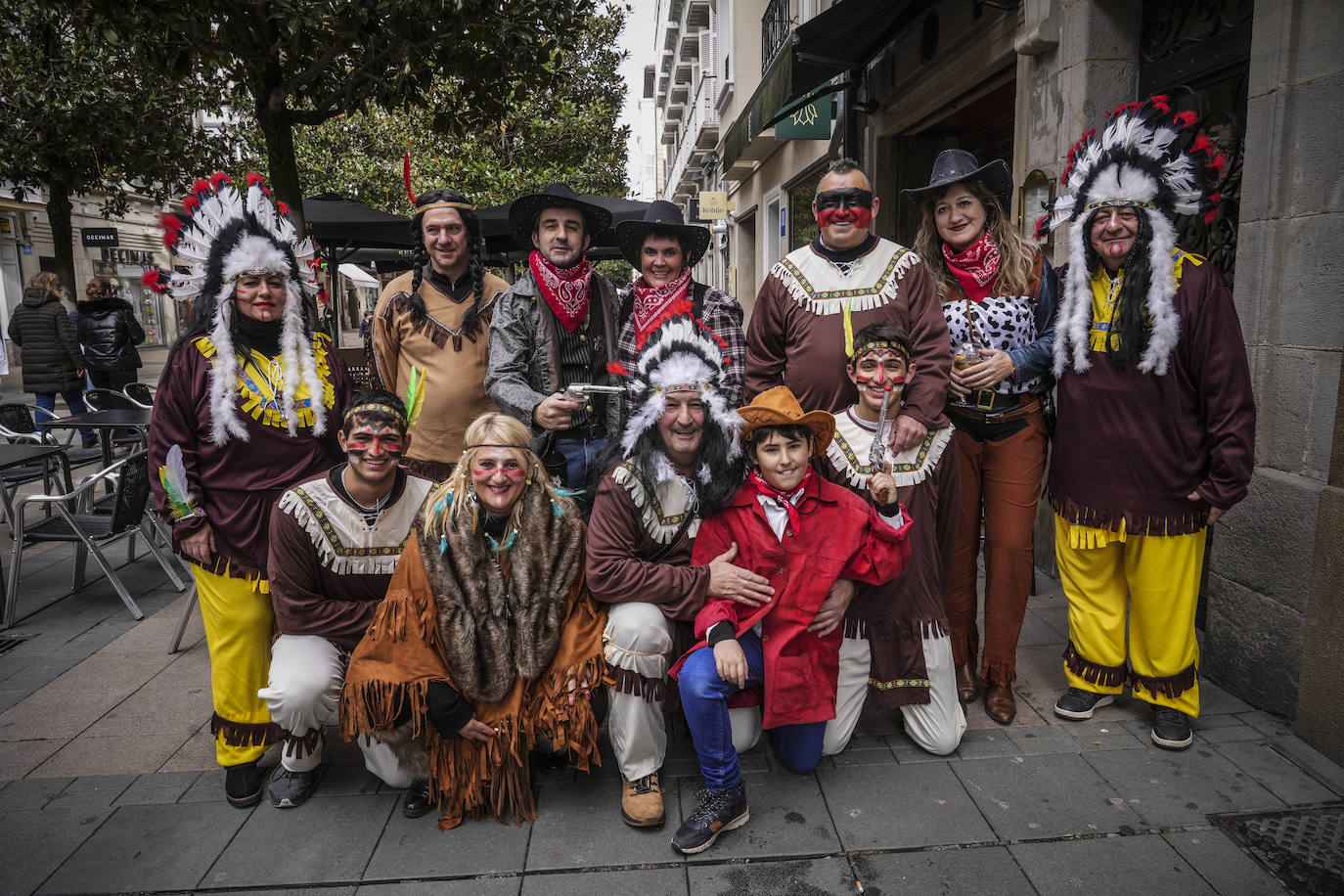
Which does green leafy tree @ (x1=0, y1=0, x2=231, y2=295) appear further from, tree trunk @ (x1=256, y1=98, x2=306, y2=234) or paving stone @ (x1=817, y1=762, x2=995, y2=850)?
paving stone @ (x1=817, y1=762, x2=995, y2=850)

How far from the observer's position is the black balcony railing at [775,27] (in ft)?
38.1

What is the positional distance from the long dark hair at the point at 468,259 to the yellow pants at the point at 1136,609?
2.55 m

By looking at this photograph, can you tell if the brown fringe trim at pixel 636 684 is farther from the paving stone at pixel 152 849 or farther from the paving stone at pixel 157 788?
the paving stone at pixel 157 788

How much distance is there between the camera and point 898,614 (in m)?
3.04

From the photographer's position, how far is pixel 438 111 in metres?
6.07

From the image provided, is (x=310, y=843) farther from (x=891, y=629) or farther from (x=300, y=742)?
(x=891, y=629)

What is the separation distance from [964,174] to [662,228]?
1.17 metres

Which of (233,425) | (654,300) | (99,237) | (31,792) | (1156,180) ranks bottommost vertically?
(31,792)

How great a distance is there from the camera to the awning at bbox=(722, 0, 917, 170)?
5824 mm

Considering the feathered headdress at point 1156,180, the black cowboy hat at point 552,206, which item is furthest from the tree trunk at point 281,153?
the feathered headdress at point 1156,180

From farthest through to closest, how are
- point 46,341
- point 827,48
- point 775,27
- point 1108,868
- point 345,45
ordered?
point 775,27 → point 46,341 → point 827,48 → point 345,45 → point 1108,868

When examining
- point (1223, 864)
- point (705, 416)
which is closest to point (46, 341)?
point (705, 416)

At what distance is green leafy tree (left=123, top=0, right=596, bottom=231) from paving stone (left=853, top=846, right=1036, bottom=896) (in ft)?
14.8

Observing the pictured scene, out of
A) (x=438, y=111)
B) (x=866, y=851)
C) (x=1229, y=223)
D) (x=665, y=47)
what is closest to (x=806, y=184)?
(x=438, y=111)
